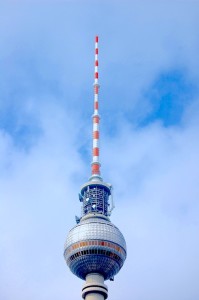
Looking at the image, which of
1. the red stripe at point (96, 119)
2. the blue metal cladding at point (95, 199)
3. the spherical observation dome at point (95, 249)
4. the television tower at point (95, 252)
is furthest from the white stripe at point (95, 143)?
the spherical observation dome at point (95, 249)

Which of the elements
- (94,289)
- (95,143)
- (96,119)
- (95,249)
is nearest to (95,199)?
(95,249)

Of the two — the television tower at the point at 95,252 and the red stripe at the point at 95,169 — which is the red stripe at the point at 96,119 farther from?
the television tower at the point at 95,252

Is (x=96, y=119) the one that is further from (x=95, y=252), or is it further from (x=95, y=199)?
(x=95, y=252)

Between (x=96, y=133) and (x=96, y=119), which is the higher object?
(x=96, y=119)

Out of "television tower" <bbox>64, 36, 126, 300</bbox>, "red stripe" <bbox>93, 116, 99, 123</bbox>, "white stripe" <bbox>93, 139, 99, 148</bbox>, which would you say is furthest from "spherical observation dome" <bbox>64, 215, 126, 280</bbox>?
"red stripe" <bbox>93, 116, 99, 123</bbox>

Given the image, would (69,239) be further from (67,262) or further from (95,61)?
(95,61)

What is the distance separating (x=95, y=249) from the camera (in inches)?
4803

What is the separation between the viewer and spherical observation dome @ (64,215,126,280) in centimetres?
12200

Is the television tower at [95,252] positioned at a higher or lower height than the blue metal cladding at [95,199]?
lower

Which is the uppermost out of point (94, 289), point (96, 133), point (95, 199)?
point (96, 133)

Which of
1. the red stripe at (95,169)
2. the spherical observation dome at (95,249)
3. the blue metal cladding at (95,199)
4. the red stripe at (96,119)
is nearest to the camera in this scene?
the spherical observation dome at (95,249)

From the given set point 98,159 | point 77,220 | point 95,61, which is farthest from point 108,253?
point 95,61

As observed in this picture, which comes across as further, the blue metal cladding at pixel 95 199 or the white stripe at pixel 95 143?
the white stripe at pixel 95 143

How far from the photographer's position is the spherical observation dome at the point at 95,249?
400ft
